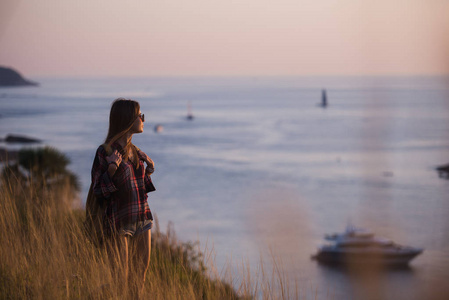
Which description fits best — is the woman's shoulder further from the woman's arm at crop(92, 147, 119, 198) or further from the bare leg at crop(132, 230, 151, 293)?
the bare leg at crop(132, 230, 151, 293)

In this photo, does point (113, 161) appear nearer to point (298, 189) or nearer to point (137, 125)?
point (137, 125)

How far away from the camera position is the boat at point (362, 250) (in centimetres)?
3481

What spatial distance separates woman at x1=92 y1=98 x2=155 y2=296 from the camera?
9.16 ft

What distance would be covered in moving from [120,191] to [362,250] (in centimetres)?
3651

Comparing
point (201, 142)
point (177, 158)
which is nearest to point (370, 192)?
point (177, 158)

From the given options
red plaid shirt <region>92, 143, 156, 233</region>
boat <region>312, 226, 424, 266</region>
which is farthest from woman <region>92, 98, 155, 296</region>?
boat <region>312, 226, 424, 266</region>

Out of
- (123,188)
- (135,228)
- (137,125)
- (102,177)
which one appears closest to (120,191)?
(123,188)

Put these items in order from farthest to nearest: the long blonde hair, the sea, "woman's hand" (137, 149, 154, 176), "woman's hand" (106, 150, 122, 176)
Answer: the sea
"woman's hand" (137, 149, 154, 176)
the long blonde hair
"woman's hand" (106, 150, 122, 176)

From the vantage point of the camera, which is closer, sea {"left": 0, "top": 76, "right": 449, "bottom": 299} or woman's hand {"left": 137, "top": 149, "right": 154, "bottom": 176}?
woman's hand {"left": 137, "top": 149, "right": 154, "bottom": 176}

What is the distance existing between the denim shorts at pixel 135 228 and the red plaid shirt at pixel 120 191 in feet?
0.08

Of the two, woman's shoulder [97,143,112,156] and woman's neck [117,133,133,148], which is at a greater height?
woman's neck [117,133,133,148]

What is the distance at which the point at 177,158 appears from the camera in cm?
6088

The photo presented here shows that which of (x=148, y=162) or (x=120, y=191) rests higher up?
(x=148, y=162)

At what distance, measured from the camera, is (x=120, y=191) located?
2873 millimetres
